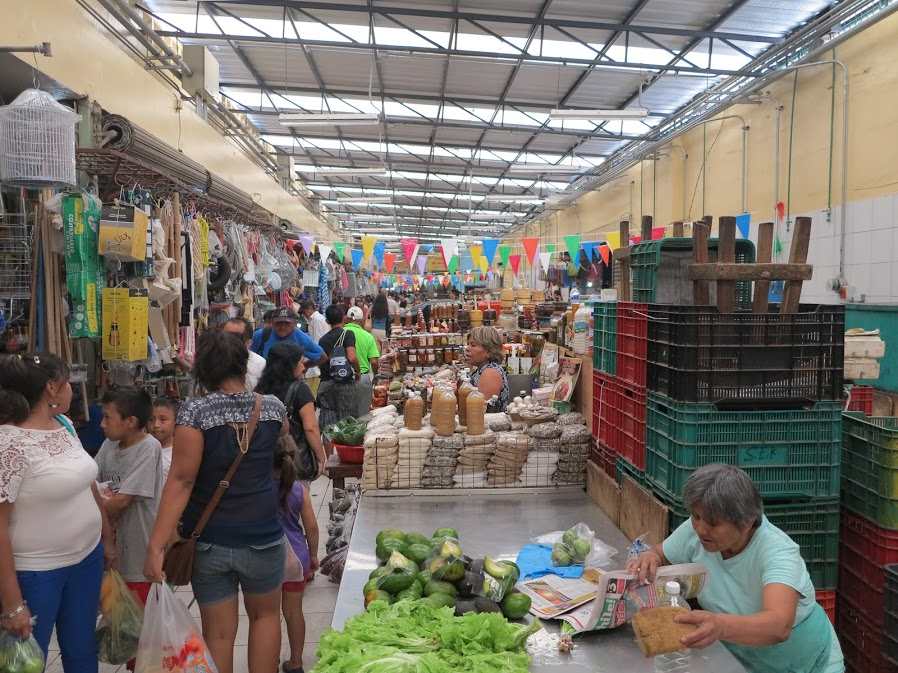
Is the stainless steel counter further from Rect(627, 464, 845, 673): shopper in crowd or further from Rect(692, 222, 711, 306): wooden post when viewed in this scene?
Rect(692, 222, 711, 306): wooden post

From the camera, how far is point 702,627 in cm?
182

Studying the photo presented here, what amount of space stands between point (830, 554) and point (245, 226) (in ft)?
22.3

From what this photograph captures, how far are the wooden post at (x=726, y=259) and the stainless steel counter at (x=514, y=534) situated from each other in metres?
1.17

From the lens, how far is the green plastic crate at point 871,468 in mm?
2805

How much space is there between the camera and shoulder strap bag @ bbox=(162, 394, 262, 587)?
2.61 m

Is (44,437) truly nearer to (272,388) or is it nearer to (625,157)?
(272,388)

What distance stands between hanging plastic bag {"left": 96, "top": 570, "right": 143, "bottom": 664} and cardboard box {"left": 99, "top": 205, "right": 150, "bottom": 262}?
176 centimetres

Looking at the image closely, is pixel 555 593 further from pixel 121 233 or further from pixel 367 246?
pixel 367 246

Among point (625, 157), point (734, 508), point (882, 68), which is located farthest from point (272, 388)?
point (625, 157)

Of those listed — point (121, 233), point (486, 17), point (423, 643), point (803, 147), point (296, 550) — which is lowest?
point (296, 550)

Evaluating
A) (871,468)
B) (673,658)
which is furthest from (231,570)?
(871,468)

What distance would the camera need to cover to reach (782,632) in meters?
1.88

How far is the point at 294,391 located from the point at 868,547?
3.06 meters

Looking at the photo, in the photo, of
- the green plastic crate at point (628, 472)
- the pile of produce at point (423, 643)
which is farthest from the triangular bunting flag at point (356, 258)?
the pile of produce at point (423, 643)
